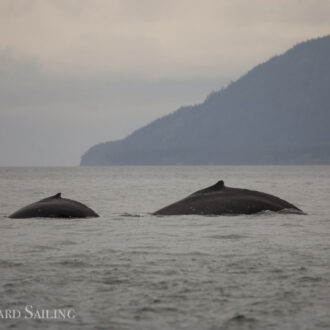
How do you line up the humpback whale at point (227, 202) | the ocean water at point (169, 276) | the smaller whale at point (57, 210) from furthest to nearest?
1. the smaller whale at point (57, 210)
2. the humpback whale at point (227, 202)
3. the ocean water at point (169, 276)

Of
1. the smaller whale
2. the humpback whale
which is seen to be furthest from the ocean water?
the smaller whale

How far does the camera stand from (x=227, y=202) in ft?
76.8

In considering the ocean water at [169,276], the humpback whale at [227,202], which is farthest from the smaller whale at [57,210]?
the humpback whale at [227,202]

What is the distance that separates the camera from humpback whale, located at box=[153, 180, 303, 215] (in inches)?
912

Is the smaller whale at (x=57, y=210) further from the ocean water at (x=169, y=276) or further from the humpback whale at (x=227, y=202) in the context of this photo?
the humpback whale at (x=227, y=202)

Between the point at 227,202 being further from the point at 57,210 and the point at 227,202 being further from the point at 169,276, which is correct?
the point at 169,276

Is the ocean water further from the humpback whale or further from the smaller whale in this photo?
the smaller whale

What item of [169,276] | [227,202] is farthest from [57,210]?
[169,276]

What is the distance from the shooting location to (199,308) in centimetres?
1105

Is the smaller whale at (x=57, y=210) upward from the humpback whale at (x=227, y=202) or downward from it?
downward

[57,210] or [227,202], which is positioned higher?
[227,202]

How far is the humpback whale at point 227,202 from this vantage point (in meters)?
23.2

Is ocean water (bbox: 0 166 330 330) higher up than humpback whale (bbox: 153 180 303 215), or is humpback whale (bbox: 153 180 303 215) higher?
humpback whale (bbox: 153 180 303 215)

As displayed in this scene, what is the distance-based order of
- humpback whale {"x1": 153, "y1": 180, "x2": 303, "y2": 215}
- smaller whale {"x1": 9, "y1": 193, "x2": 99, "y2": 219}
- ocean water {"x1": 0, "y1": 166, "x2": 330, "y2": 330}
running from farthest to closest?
smaller whale {"x1": 9, "y1": 193, "x2": 99, "y2": 219} → humpback whale {"x1": 153, "y1": 180, "x2": 303, "y2": 215} → ocean water {"x1": 0, "y1": 166, "x2": 330, "y2": 330}
